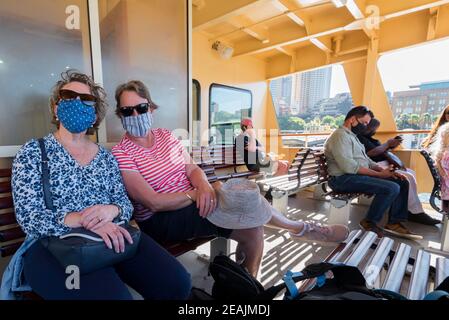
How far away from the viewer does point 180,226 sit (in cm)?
136

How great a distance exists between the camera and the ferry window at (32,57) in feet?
4.73

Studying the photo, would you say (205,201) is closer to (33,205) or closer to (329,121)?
(33,205)

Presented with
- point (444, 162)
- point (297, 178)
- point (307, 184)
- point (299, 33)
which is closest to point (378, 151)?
point (444, 162)

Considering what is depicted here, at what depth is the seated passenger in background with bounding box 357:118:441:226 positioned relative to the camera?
279cm

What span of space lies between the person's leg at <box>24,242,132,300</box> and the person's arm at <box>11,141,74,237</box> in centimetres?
10

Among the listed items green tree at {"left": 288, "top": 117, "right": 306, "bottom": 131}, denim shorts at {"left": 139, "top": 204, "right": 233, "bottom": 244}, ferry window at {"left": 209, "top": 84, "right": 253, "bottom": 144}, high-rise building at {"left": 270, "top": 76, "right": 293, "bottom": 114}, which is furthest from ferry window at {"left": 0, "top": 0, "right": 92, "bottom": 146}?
high-rise building at {"left": 270, "top": 76, "right": 293, "bottom": 114}

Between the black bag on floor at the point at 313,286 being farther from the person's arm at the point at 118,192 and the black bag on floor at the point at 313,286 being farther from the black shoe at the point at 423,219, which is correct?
the black shoe at the point at 423,219

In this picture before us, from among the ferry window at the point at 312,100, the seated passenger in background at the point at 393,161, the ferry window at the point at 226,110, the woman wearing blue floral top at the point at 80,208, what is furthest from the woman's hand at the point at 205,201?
the ferry window at the point at 312,100

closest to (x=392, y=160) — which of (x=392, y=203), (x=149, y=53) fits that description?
(x=392, y=203)

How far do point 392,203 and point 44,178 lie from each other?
10.2ft

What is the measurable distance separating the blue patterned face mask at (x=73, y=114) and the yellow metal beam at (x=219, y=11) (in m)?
2.83

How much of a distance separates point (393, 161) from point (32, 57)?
382cm

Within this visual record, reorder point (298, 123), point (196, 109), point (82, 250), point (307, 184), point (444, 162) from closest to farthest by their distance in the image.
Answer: point (82, 250) < point (444, 162) < point (307, 184) < point (196, 109) < point (298, 123)

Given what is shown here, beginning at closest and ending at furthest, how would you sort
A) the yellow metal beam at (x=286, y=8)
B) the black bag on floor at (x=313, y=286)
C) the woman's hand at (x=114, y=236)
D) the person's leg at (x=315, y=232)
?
the black bag on floor at (x=313, y=286), the woman's hand at (x=114, y=236), the person's leg at (x=315, y=232), the yellow metal beam at (x=286, y=8)
